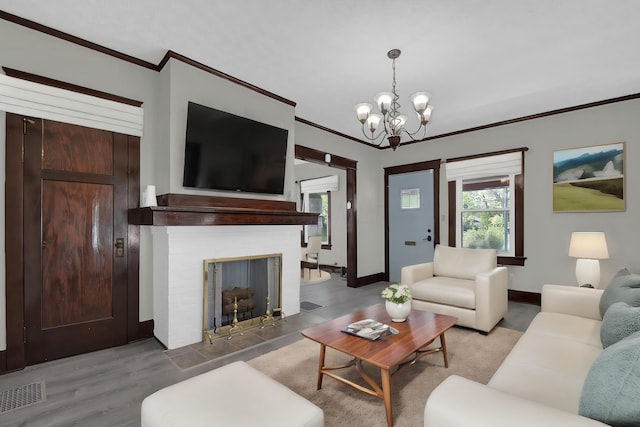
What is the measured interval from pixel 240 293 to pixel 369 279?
2968 millimetres

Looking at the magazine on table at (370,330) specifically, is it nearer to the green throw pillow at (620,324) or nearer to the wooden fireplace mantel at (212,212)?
the green throw pillow at (620,324)

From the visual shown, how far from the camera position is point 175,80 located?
287 centimetres

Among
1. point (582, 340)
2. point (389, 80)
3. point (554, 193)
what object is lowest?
Result: point (582, 340)

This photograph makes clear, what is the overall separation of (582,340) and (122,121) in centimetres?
398

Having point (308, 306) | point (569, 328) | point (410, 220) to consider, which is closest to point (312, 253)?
point (410, 220)

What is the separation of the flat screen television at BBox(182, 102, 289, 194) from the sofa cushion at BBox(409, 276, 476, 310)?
2.02m

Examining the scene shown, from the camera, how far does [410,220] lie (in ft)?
18.4

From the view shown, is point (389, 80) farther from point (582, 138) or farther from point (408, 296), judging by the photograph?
point (582, 138)

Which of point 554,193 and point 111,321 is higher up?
point 554,193

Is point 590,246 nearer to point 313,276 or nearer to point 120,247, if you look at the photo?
point 313,276

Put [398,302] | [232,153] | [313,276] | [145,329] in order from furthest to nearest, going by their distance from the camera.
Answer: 1. [313,276]
2. [232,153]
3. [145,329]
4. [398,302]

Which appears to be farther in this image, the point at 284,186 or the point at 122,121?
the point at 284,186

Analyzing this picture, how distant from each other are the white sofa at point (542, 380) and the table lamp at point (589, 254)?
140 centimetres

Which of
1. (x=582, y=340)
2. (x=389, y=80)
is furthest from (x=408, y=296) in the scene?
(x=389, y=80)
